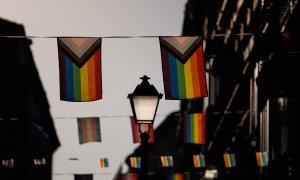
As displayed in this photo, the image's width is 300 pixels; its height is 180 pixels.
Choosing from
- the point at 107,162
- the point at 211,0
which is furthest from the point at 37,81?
the point at 107,162

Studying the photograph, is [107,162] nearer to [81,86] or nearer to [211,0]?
[81,86]

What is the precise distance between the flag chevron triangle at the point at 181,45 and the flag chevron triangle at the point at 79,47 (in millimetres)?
1417

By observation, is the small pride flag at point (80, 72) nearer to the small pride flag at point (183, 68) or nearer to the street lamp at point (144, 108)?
the small pride flag at point (183, 68)

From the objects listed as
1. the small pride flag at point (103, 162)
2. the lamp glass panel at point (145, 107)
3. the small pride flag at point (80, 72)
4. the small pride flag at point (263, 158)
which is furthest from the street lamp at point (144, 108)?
the small pride flag at point (103, 162)

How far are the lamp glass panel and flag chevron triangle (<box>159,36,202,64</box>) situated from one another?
263 centimetres

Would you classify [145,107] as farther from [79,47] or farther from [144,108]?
[79,47]

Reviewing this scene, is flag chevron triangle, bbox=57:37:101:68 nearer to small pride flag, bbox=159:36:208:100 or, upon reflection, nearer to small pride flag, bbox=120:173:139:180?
small pride flag, bbox=159:36:208:100

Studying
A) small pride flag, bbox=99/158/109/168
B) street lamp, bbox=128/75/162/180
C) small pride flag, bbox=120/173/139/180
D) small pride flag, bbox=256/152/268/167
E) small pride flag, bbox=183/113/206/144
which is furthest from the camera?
small pride flag, bbox=120/173/139/180

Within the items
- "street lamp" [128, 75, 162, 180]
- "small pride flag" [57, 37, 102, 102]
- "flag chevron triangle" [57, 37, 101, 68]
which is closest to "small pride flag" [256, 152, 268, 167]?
"small pride flag" [57, 37, 102, 102]

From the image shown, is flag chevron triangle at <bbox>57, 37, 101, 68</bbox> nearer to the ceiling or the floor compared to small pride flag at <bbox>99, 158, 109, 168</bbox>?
nearer to the ceiling

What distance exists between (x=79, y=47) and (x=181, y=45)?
2127 millimetres

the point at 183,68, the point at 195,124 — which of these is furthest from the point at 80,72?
the point at 195,124

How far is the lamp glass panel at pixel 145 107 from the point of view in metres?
9.62

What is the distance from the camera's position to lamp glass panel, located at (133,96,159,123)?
31.6ft
